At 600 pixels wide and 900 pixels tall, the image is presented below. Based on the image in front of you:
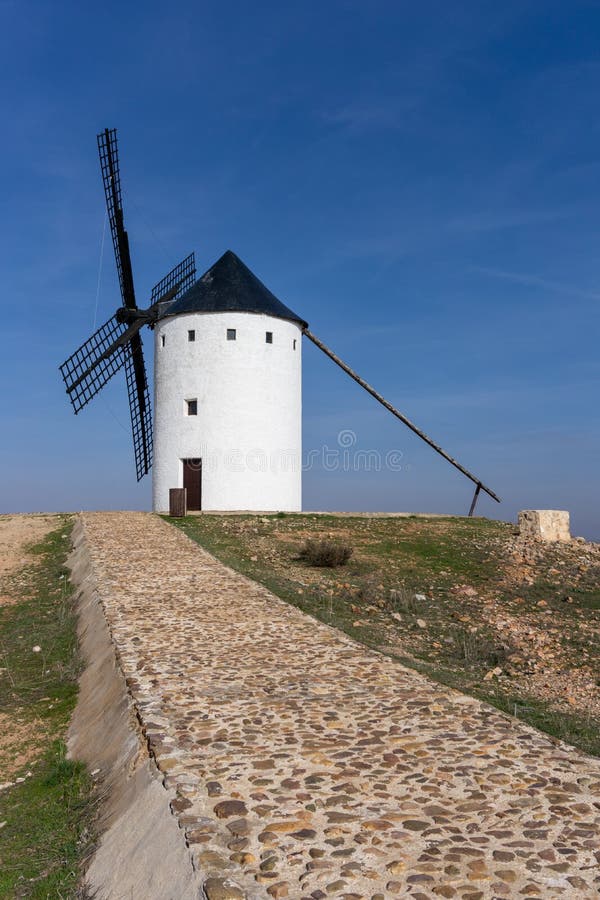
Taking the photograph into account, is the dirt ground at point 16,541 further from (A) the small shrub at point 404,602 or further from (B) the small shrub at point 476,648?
(B) the small shrub at point 476,648

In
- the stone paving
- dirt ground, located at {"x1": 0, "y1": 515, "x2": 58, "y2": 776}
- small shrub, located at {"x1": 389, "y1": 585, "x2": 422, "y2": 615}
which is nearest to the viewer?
the stone paving

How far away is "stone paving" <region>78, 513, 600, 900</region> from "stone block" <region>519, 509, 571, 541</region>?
54.2ft

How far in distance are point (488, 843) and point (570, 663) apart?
8307 millimetres

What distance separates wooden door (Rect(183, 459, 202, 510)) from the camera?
25719 mm

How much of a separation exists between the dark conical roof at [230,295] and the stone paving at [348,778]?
18420mm

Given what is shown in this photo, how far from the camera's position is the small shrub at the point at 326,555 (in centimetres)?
1647

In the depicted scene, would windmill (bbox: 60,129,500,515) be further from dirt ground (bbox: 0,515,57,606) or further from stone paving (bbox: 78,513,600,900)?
stone paving (bbox: 78,513,600,900)

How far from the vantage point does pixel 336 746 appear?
5426 millimetres

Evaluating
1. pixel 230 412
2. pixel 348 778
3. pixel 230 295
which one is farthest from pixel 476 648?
pixel 230 295

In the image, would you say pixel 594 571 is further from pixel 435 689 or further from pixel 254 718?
pixel 254 718

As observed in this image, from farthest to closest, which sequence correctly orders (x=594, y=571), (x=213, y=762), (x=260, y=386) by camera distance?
(x=260, y=386) → (x=594, y=571) → (x=213, y=762)

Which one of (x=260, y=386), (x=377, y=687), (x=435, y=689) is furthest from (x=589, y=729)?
(x=260, y=386)

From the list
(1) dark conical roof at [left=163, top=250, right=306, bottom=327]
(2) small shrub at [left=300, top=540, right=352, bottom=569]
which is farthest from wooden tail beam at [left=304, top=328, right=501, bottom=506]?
(2) small shrub at [left=300, top=540, right=352, bottom=569]

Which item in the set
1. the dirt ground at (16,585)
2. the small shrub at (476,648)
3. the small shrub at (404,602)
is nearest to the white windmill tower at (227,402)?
the dirt ground at (16,585)
